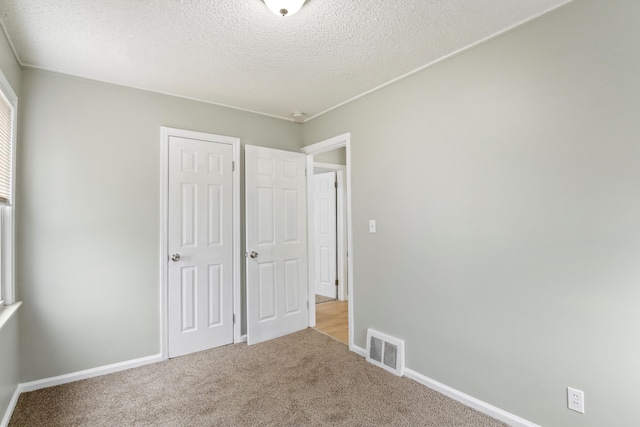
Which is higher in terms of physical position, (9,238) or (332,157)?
(332,157)

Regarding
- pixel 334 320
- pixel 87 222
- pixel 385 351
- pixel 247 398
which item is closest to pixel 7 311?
pixel 87 222

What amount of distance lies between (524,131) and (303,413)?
2219mm

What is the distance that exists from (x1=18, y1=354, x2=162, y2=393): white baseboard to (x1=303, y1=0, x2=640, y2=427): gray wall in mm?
2094

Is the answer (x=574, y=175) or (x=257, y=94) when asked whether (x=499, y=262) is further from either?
(x=257, y=94)

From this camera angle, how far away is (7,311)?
6.60 feet

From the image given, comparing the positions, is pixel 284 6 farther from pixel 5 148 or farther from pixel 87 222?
pixel 87 222

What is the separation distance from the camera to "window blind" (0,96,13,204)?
77.6 inches

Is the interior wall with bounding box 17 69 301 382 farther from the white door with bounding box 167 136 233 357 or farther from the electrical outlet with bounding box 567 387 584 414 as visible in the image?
the electrical outlet with bounding box 567 387 584 414

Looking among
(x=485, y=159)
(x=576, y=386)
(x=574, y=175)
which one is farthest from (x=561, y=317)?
(x=485, y=159)

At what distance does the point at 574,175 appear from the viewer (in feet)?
5.45

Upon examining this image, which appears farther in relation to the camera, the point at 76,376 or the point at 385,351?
the point at 385,351

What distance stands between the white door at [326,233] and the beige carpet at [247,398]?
7.37 ft

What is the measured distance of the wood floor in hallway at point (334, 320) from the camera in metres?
3.45

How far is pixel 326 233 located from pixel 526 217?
3.48 metres
